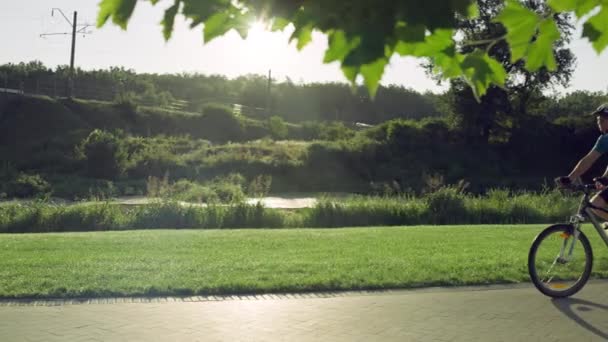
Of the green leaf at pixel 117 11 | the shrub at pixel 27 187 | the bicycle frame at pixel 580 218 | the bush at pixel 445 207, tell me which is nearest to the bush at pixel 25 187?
the shrub at pixel 27 187

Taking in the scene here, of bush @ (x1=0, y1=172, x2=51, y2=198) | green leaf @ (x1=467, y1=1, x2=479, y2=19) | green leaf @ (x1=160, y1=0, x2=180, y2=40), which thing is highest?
green leaf @ (x1=467, y1=1, x2=479, y2=19)

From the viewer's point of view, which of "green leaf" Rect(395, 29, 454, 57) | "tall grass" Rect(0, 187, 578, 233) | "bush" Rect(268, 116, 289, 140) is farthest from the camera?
"bush" Rect(268, 116, 289, 140)

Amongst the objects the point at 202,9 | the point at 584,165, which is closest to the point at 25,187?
the point at 584,165

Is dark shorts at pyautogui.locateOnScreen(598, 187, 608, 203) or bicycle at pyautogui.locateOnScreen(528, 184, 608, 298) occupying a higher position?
dark shorts at pyautogui.locateOnScreen(598, 187, 608, 203)

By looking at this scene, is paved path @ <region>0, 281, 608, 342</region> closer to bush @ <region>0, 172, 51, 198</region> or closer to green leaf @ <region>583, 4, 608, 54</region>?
green leaf @ <region>583, 4, 608, 54</region>

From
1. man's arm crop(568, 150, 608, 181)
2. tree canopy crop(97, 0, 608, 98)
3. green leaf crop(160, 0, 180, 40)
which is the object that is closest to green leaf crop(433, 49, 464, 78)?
tree canopy crop(97, 0, 608, 98)

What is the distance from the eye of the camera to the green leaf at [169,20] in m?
2.27

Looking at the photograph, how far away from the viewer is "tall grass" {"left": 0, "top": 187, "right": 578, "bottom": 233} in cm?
1567

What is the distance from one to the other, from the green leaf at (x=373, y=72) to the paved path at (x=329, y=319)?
3.74 m

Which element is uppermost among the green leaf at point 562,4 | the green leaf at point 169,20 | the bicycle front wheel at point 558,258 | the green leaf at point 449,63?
the green leaf at point 562,4

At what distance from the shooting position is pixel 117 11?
2.31 meters

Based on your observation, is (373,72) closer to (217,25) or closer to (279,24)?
(279,24)

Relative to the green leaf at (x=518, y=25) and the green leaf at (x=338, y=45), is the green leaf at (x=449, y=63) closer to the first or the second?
the green leaf at (x=518, y=25)

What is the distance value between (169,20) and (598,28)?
183cm
